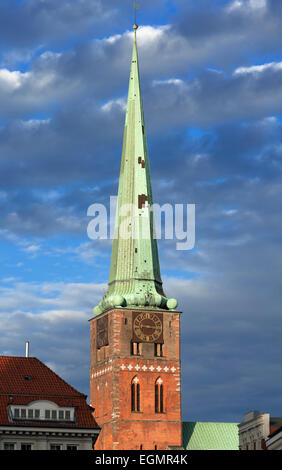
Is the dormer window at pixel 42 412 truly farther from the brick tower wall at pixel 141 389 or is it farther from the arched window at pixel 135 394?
the arched window at pixel 135 394

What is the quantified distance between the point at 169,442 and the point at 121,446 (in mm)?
6424

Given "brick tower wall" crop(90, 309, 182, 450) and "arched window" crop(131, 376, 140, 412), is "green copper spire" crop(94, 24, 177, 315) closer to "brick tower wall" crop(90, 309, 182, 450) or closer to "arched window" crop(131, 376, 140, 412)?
"brick tower wall" crop(90, 309, 182, 450)

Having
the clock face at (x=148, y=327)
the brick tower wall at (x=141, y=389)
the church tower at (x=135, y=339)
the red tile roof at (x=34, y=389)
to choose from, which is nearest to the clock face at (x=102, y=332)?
the church tower at (x=135, y=339)

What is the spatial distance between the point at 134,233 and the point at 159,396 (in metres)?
21.3

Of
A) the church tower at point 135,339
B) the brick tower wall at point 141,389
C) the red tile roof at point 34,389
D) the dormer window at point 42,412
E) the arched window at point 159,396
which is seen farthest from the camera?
the arched window at point 159,396

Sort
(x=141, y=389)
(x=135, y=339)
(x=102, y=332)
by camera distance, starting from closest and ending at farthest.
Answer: (x=141, y=389), (x=135, y=339), (x=102, y=332)

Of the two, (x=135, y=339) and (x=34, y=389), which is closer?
(x=34, y=389)

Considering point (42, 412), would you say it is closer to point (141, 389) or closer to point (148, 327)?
point (141, 389)

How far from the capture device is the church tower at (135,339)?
468 feet

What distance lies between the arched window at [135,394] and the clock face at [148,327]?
534cm

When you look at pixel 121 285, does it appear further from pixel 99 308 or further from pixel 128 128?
pixel 128 128

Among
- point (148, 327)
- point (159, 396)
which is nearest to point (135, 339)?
point (148, 327)

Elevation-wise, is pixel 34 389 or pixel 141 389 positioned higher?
pixel 141 389

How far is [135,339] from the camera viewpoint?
14512cm
